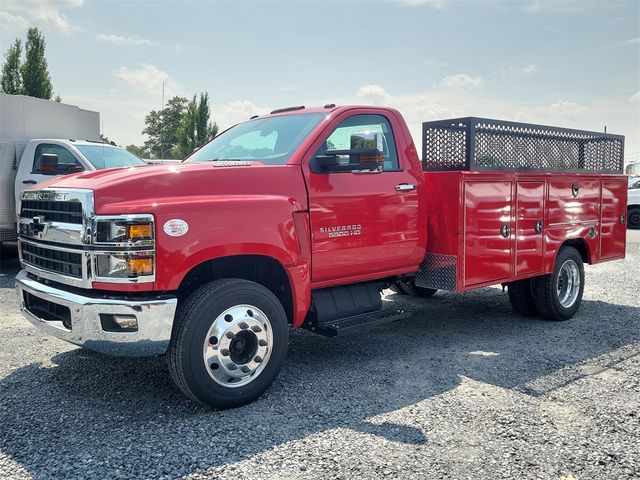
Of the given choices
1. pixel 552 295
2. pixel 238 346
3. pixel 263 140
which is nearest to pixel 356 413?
pixel 238 346

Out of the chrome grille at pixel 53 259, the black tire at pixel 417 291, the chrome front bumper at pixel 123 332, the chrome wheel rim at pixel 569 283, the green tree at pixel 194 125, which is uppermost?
the green tree at pixel 194 125

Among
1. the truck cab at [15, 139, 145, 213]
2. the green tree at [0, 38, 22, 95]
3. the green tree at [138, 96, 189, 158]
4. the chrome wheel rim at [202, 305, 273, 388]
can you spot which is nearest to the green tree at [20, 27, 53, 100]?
the green tree at [0, 38, 22, 95]

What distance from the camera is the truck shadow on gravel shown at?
337cm

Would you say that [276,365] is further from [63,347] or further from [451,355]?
[63,347]

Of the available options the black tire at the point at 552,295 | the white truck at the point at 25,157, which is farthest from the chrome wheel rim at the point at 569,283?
the white truck at the point at 25,157

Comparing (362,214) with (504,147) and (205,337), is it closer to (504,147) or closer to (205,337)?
(205,337)

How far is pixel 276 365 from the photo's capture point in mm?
4188

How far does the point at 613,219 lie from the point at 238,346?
5.51m

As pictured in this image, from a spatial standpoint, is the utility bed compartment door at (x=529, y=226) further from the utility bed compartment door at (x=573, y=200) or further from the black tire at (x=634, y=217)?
the black tire at (x=634, y=217)

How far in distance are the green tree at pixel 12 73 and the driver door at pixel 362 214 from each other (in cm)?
2656

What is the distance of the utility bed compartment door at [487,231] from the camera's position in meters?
5.47

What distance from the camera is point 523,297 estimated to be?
679 cm

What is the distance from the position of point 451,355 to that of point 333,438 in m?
2.11

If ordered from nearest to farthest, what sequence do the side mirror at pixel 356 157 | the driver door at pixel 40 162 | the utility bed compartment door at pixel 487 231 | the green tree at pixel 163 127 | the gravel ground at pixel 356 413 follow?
the gravel ground at pixel 356 413, the side mirror at pixel 356 157, the utility bed compartment door at pixel 487 231, the driver door at pixel 40 162, the green tree at pixel 163 127
